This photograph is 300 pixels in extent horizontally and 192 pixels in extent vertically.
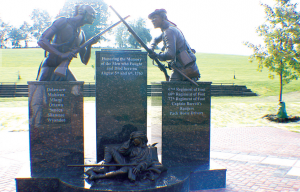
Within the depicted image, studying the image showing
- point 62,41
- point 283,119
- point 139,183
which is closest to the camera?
point 139,183

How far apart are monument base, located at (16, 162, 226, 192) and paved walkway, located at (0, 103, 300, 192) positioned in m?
0.37

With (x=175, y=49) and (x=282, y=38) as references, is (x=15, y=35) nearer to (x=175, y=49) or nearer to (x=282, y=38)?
(x=282, y=38)

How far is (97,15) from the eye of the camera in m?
46.1

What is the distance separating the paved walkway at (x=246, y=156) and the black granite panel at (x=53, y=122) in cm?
103

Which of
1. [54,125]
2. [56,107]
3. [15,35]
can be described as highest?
[15,35]

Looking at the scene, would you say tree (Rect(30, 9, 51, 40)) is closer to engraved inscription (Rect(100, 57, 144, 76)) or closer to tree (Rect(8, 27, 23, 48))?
tree (Rect(8, 27, 23, 48))

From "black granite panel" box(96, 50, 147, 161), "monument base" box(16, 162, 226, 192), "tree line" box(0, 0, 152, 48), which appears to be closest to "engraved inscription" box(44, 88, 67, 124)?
"black granite panel" box(96, 50, 147, 161)

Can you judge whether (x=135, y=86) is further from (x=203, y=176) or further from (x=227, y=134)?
(x=227, y=134)

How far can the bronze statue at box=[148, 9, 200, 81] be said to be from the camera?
18.3 ft

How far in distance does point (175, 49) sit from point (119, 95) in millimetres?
1625

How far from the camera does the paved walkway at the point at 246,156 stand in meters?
5.75

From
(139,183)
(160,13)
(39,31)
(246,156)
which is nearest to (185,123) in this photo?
(139,183)

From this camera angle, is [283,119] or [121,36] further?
[121,36]

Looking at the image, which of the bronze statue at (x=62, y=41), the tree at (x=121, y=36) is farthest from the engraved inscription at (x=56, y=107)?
the tree at (x=121, y=36)
